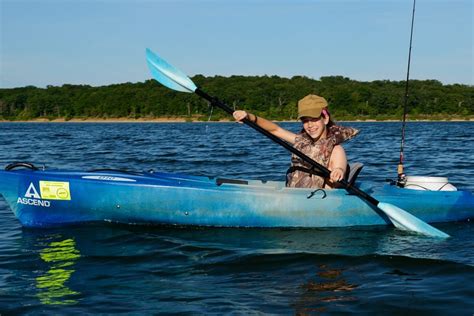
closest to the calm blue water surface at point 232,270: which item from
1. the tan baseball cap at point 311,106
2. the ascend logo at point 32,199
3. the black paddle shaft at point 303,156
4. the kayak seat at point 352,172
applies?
the ascend logo at point 32,199

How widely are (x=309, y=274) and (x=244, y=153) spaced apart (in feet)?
39.7

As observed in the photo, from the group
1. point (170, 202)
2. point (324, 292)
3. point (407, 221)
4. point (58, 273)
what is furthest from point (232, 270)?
point (407, 221)

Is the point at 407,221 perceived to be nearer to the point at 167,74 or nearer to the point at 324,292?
the point at 324,292

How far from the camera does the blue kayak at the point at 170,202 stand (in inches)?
246

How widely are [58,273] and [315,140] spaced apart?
8.79ft

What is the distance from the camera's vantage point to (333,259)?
5.30 metres

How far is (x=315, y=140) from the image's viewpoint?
609 cm

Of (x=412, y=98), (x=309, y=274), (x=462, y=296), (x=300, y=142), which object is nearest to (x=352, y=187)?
(x=300, y=142)

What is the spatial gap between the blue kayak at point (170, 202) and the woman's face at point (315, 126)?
1.88 ft

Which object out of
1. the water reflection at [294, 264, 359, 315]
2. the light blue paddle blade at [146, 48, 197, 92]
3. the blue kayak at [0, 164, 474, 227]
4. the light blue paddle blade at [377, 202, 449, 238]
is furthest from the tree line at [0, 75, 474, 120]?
the water reflection at [294, 264, 359, 315]

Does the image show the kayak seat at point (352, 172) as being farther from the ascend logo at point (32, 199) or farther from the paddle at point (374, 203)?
the ascend logo at point (32, 199)

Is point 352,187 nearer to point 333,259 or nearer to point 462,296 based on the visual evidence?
point 333,259

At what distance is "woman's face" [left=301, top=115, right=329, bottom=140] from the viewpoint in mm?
5832

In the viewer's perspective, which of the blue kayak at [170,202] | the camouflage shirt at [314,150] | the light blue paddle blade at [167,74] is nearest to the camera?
the camouflage shirt at [314,150]
